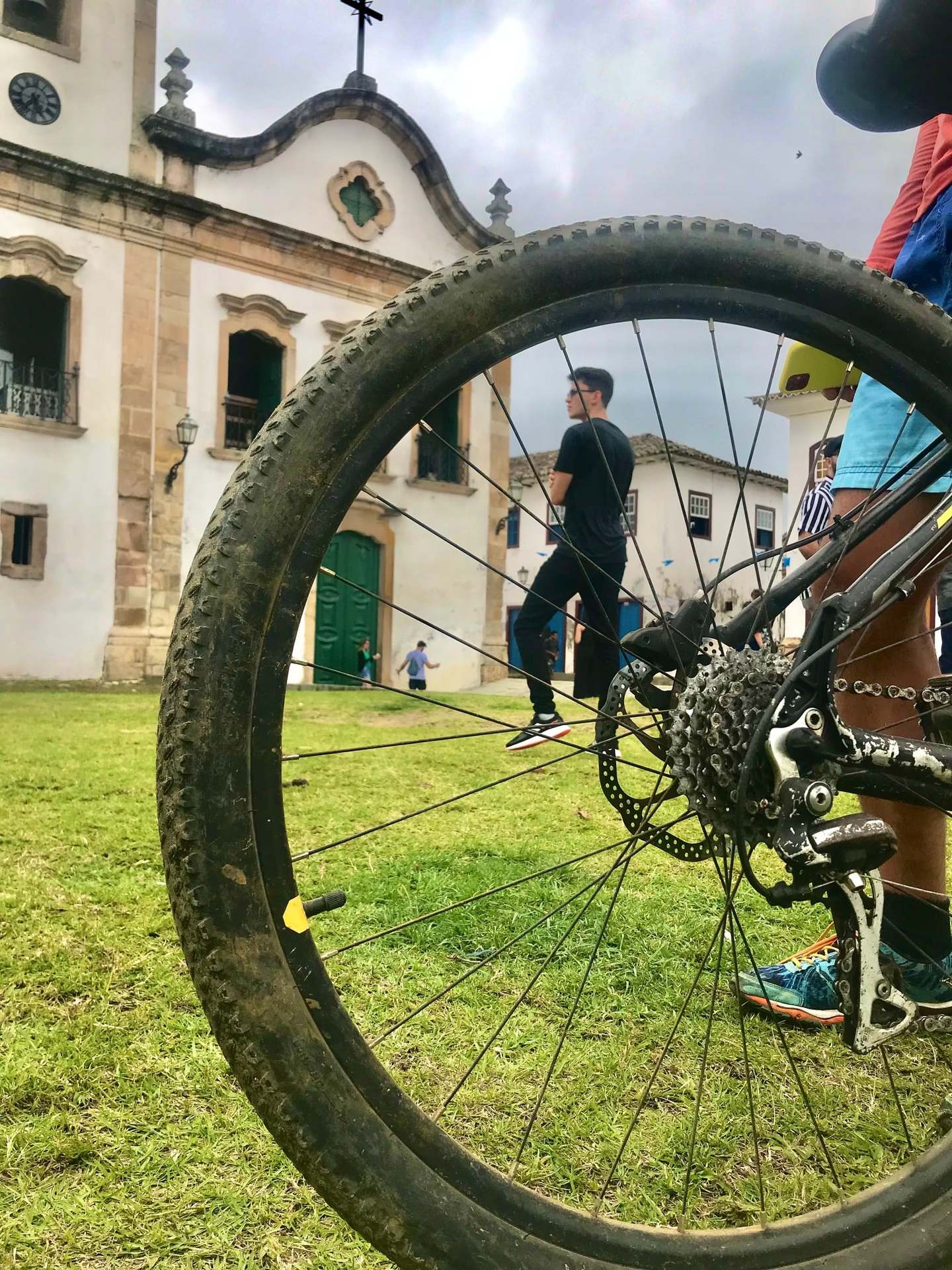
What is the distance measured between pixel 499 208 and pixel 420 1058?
18031mm

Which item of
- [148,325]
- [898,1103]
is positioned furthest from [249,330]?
[898,1103]

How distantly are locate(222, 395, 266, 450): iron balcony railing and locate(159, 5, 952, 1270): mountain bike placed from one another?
12946mm

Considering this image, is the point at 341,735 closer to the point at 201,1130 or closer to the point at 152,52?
the point at 201,1130

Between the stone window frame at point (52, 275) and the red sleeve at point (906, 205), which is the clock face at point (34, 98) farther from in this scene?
the red sleeve at point (906, 205)

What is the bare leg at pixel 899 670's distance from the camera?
5.02 ft

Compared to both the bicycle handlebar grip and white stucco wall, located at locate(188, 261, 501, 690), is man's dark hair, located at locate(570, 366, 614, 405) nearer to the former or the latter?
the bicycle handlebar grip

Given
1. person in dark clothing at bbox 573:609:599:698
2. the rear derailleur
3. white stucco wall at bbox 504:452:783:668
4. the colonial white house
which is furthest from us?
white stucco wall at bbox 504:452:783:668

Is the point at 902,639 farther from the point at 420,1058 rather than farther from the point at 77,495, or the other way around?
the point at 77,495

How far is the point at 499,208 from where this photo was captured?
56.5ft

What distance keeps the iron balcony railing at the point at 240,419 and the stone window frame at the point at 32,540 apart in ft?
9.14

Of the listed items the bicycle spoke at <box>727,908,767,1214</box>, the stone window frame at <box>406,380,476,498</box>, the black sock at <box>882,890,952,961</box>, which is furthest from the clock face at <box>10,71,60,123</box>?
the bicycle spoke at <box>727,908,767,1214</box>

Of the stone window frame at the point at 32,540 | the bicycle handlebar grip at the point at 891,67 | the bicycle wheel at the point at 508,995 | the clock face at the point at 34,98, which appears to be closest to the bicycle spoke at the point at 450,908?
the bicycle wheel at the point at 508,995

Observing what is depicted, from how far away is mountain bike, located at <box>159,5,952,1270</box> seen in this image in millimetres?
771

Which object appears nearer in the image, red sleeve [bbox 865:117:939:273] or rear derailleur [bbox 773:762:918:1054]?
rear derailleur [bbox 773:762:918:1054]
